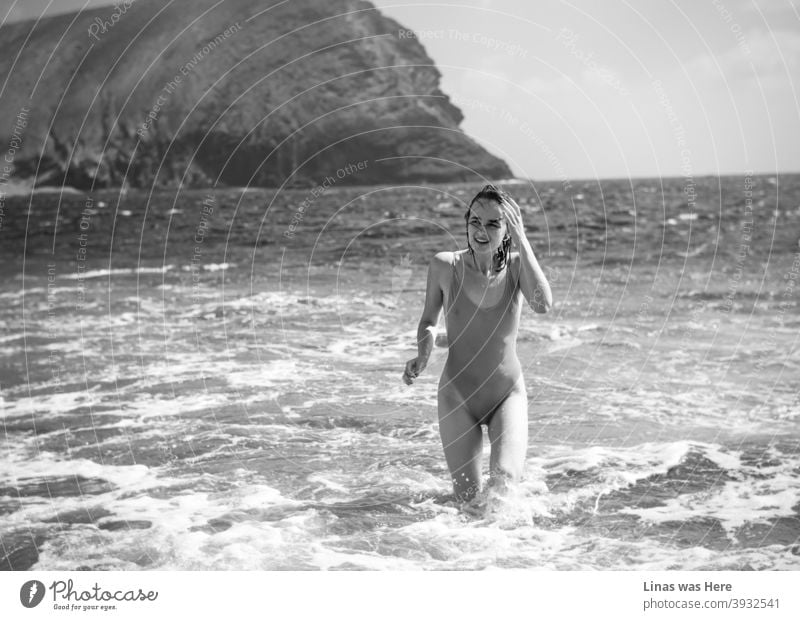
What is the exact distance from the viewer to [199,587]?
4113 millimetres

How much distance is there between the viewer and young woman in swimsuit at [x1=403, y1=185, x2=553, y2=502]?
13.7 feet

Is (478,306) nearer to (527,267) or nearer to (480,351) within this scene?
(480,351)

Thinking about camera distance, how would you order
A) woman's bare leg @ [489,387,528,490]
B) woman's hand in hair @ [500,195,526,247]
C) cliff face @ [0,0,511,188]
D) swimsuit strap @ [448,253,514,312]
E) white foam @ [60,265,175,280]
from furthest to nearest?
cliff face @ [0,0,511,188] < white foam @ [60,265,175,280] < swimsuit strap @ [448,253,514,312] < woman's bare leg @ [489,387,528,490] < woman's hand in hair @ [500,195,526,247]

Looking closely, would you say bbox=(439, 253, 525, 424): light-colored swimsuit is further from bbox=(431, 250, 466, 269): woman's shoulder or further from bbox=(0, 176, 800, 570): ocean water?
bbox=(0, 176, 800, 570): ocean water

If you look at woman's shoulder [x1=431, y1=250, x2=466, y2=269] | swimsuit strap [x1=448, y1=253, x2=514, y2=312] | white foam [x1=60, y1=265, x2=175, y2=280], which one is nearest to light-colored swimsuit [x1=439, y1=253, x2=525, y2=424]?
swimsuit strap [x1=448, y1=253, x2=514, y2=312]

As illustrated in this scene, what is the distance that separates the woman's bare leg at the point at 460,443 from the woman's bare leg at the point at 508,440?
11cm

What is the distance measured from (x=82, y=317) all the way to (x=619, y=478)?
852 centimetres

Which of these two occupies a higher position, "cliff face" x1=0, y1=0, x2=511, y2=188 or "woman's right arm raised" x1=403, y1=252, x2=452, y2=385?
"cliff face" x1=0, y1=0, x2=511, y2=188

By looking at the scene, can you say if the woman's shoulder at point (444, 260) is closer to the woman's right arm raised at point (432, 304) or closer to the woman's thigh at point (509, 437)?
the woman's right arm raised at point (432, 304)

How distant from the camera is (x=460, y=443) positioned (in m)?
4.29

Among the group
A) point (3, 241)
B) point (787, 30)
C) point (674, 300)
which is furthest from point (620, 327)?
point (3, 241)

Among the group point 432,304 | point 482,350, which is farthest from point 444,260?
point 482,350

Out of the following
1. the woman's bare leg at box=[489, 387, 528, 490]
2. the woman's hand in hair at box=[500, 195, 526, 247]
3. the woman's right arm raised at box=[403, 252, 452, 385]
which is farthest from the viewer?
the woman's bare leg at box=[489, 387, 528, 490]

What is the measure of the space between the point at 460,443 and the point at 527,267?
3.14 ft
